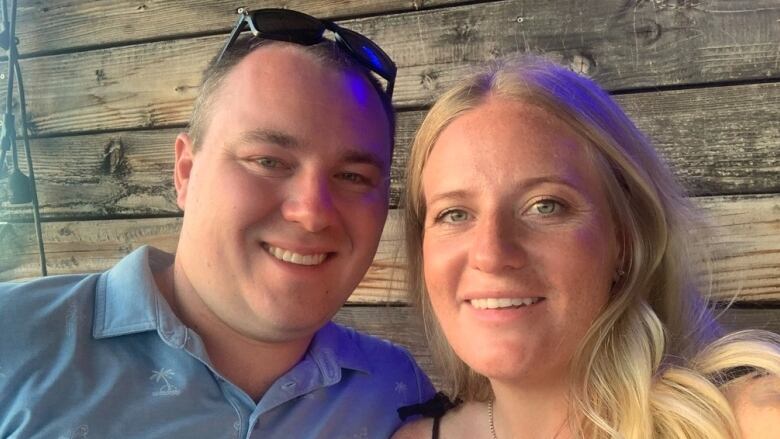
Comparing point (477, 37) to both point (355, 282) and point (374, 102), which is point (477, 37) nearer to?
point (374, 102)

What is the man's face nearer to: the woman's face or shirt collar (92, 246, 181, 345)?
shirt collar (92, 246, 181, 345)

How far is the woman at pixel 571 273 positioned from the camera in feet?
3.68

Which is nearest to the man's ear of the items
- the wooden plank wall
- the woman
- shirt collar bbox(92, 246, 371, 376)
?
shirt collar bbox(92, 246, 371, 376)

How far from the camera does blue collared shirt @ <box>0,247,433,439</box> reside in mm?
1117

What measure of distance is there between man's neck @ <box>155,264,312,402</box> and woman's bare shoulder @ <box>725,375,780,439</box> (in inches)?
33.2

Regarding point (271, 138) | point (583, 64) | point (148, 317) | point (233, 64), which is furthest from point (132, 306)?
point (583, 64)

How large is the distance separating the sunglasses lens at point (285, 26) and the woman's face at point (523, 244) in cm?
43

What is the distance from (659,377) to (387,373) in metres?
0.59

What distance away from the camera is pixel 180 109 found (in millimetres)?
2074

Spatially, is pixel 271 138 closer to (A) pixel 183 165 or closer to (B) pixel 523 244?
(A) pixel 183 165

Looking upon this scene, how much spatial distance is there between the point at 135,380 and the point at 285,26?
77 cm

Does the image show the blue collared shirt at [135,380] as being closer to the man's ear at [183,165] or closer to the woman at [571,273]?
the man's ear at [183,165]

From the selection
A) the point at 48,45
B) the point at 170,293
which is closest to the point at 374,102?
the point at 170,293

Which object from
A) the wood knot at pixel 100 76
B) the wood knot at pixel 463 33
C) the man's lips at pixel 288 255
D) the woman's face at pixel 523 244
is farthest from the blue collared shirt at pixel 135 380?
the wood knot at pixel 100 76
